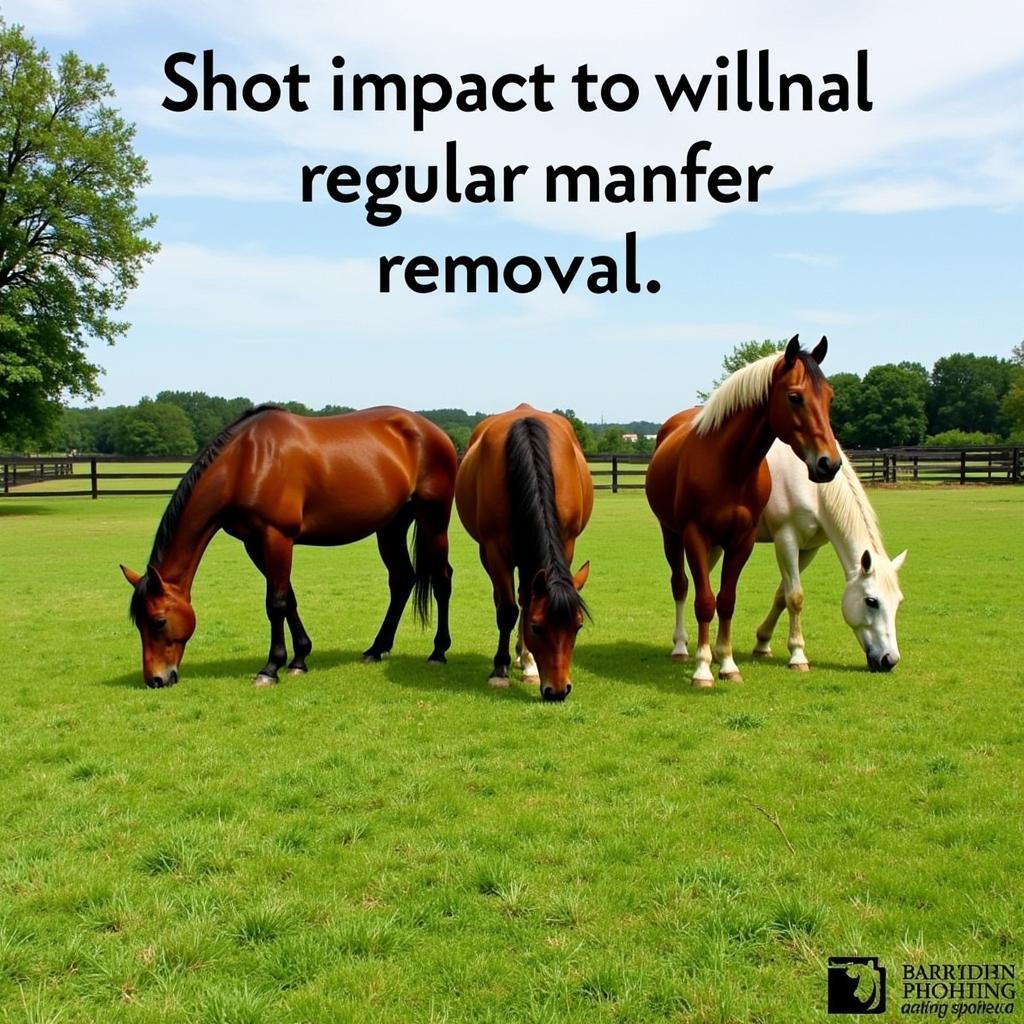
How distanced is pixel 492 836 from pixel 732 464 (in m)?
4.00

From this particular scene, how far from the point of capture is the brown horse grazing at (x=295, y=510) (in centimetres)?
721

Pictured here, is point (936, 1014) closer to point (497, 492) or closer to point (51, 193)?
point (497, 492)

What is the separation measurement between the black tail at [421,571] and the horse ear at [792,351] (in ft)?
12.4

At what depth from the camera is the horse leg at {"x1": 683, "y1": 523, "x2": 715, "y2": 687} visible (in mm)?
7062

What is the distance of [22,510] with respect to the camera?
3066cm

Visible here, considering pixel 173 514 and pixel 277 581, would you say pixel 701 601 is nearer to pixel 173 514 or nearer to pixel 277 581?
pixel 277 581

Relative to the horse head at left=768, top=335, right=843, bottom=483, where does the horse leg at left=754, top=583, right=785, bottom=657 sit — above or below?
below

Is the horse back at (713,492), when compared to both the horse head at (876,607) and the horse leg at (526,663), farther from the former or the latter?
the horse leg at (526,663)

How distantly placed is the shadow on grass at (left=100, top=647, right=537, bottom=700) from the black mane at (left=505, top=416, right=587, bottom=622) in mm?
950

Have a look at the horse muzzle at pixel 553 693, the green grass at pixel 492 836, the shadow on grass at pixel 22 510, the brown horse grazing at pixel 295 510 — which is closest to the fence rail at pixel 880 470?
the shadow on grass at pixel 22 510

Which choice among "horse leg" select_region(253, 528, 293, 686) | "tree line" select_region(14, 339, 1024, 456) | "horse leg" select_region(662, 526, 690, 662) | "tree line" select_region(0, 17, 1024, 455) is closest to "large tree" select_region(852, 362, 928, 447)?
"tree line" select_region(14, 339, 1024, 456)

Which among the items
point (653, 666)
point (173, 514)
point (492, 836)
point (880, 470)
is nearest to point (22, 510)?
point (173, 514)

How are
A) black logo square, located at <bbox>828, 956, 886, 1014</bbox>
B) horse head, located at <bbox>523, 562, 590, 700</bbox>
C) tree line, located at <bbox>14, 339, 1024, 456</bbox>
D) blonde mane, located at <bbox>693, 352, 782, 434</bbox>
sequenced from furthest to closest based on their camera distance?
tree line, located at <bbox>14, 339, 1024, 456</bbox>
blonde mane, located at <bbox>693, 352, 782, 434</bbox>
horse head, located at <bbox>523, 562, 590, 700</bbox>
black logo square, located at <bbox>828, 956, 886, 1014</bbox>

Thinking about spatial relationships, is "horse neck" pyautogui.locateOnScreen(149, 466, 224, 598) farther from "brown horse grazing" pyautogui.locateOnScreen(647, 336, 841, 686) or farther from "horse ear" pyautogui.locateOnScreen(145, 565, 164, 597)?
"brown horse grazing" pyautogui.locateOnScreen(647, 336, 841, 686)
